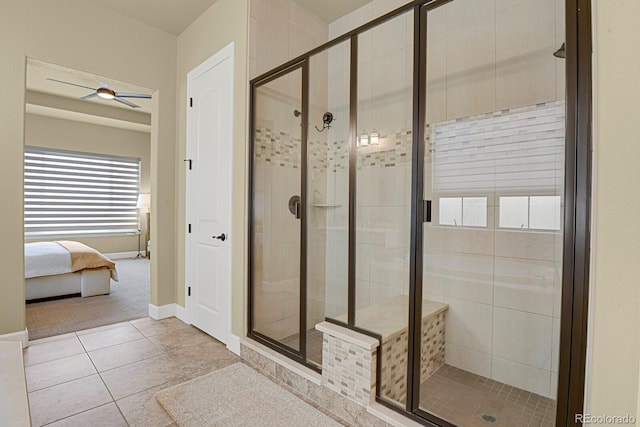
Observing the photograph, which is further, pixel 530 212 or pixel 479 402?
pixel 530 212

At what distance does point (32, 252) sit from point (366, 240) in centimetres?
414

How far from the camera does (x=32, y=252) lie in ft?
13.1

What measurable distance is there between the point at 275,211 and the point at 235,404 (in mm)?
1422

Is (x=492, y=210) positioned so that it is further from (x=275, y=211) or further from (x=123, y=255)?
(x=123, y=255)

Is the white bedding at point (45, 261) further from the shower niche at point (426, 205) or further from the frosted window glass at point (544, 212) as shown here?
the frosted window glass at point (544, 212)

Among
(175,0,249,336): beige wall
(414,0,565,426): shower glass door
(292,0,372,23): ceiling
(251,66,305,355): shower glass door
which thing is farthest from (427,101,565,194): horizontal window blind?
(292,0,372,23): ceiling

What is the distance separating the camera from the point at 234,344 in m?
2.70

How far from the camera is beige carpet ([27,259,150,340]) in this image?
10.3ft

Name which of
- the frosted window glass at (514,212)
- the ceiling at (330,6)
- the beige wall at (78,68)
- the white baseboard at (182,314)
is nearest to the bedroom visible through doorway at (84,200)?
the beige wall at (78,68)

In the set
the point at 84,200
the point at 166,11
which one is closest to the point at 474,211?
the point at 166,11

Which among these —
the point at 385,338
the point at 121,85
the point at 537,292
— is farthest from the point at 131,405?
the point at 121,85

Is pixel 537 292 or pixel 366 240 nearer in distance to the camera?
pixel 537 292

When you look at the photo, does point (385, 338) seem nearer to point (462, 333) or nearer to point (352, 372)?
point (352, 372)

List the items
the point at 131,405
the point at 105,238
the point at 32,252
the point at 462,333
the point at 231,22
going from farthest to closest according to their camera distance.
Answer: the point at 105,238
the point at 32,252
the point at 231,22
the point at 462,333
the point at 131,405
